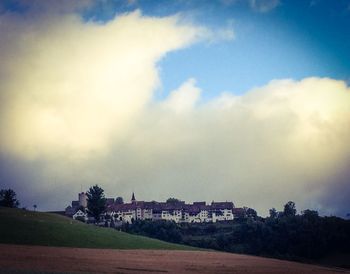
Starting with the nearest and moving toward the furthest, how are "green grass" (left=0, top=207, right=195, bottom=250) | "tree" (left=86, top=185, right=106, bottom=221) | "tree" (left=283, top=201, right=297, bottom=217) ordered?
"green grass" (left=0, top=207, right=195, bottom=250), "tree" (left=86, top=185, right=106, bottom=221), "tree" (left=283, top=201, right=297, bottom=217)

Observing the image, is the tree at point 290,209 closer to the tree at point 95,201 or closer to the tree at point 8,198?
the tree at point 95,201

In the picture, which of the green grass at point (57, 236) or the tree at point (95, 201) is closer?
the green grass at point (57, 236)

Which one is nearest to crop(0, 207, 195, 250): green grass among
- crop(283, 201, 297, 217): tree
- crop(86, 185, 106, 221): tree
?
crop(86, 185, 106, 221): tree

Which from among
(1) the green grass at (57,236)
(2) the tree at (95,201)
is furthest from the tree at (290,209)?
(1) the green grass at (57,236)

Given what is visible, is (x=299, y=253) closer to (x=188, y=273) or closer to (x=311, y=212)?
(x=311, y=212)

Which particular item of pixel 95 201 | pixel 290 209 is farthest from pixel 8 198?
pixel 290 209

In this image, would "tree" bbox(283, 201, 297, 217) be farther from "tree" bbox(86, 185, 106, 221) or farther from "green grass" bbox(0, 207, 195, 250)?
"green grass" bbox(0, 207, 195, 250)

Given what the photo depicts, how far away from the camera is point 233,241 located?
12144 cm

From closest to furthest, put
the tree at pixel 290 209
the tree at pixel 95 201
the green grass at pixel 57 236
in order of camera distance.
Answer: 1. the green grass at pixel 57 236
2. the tree at pixel 95 201
3. the tree at pixel 290 209

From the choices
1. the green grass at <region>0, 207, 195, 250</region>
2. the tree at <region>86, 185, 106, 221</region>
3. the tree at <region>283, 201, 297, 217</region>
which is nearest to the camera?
the green grass at <region>0, 207, 195, 250</region>

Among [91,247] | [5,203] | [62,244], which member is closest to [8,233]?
[62,244]

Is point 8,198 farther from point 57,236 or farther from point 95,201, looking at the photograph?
point 57,236

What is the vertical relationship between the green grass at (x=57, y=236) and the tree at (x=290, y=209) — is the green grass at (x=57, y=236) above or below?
below

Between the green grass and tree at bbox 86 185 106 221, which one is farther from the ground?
tree at bbox 86 185 106 221
